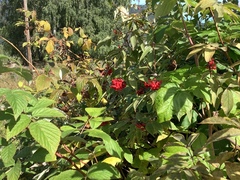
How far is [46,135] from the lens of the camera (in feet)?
2.62

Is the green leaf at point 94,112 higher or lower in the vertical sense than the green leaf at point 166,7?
lower

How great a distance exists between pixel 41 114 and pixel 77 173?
198 millimetres

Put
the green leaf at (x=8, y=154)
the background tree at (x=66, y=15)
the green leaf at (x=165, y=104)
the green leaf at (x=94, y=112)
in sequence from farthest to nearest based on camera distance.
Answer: the background tree at (x=66, y=15), the green leaf at (x=94, y=112), the green leaf at (x=165, y=104), the green leaf at (x=8, y=154)

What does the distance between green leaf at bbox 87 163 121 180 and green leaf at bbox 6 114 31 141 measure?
229 mm

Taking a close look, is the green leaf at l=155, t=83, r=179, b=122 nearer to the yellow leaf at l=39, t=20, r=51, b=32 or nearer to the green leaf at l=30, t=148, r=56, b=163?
the green leaf at l=30, t=148, r=56, b=163

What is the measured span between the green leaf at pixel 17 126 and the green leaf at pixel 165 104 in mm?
384

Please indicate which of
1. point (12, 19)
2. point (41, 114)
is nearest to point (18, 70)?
point (41, 114)

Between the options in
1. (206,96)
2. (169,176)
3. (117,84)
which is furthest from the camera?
(117,84)

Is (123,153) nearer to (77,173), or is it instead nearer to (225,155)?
(77,173)

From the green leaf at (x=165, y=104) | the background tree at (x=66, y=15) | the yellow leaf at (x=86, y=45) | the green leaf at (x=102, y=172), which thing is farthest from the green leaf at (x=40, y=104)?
the background tree at (x=66, y=15)

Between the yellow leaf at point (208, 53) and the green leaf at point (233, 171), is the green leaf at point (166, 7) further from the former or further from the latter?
the green leaf at point (233, 171)

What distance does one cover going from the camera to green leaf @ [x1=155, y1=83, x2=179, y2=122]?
0.97 metres

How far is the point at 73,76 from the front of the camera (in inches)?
69.1

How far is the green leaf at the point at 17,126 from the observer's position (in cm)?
79
